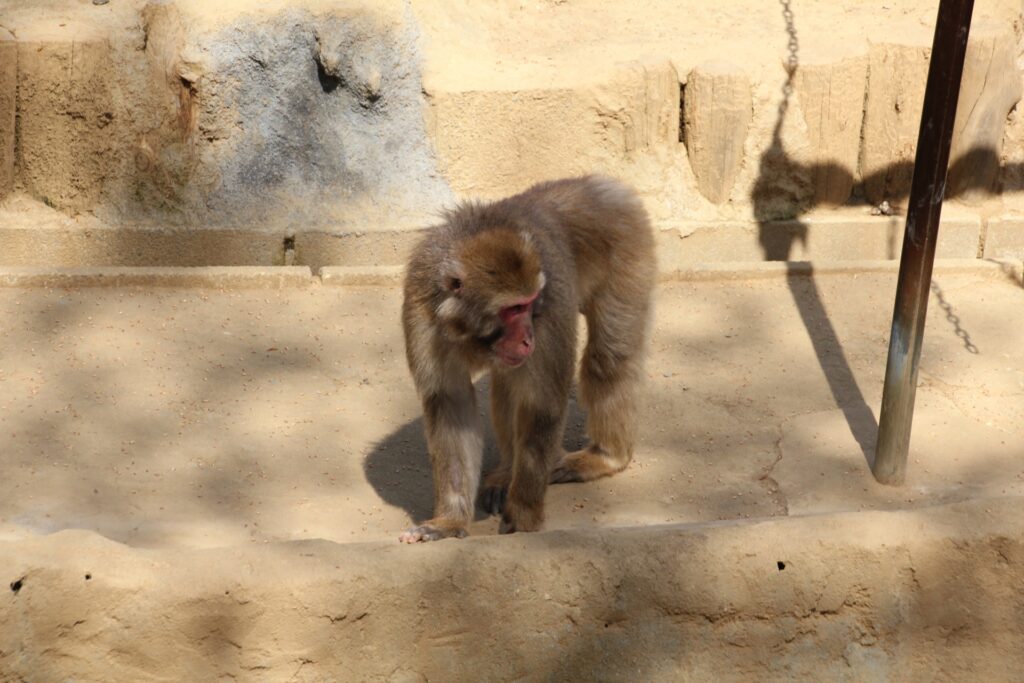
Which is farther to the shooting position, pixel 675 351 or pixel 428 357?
pixel 675 351

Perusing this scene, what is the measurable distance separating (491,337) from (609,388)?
1.12 meters

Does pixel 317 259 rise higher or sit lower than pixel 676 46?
lower

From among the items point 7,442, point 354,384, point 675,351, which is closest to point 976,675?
point 675,351

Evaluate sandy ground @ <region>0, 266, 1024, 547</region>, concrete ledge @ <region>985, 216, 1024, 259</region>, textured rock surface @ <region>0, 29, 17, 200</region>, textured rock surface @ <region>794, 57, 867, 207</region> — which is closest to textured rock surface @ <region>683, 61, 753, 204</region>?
textured rock surface @ <region>794, 57, 867, 207</region>

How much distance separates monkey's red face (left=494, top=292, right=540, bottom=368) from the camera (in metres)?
4.59

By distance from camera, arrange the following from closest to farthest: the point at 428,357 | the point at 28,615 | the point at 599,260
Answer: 1. the point at 28,615
2. the point at 428,357
3. the point at 599,260

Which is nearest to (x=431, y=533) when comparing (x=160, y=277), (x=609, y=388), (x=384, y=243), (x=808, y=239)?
(x=609, y=388)

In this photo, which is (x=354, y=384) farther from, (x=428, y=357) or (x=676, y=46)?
(x=676, y=46)

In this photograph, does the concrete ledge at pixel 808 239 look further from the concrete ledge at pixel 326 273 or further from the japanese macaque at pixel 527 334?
the japanese macaque at pixel 527 334

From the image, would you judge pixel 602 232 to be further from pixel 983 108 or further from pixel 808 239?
pixel 983 108

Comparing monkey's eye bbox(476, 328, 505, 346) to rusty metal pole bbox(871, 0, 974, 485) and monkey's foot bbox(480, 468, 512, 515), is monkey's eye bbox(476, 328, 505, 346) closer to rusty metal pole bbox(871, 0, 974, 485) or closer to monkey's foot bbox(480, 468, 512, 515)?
monkey's foot bbox(480, 468, 512, 515)

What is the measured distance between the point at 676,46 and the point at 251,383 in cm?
408

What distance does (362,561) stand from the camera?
412cm

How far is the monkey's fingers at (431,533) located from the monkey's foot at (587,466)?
0.84 m
